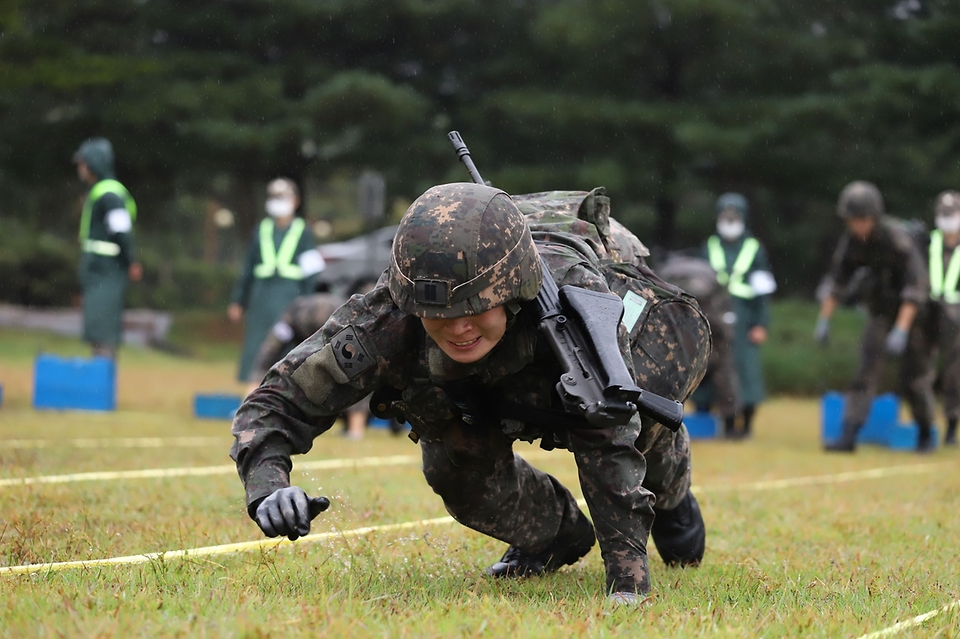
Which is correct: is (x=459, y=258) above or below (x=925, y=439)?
above

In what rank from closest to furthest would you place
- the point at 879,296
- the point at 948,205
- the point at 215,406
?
the point at 879,296 < the point at 948,205 < the point at 215,406

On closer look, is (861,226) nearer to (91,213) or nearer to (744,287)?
(744,287)

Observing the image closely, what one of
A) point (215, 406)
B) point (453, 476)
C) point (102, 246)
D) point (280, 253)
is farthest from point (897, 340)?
point (102, 246)

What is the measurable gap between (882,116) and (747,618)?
21738 millimetres

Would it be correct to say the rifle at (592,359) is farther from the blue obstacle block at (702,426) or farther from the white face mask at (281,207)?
the white face mask at (281,207)

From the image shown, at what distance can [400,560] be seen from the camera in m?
4.90

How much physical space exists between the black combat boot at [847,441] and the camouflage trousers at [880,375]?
52 millimetres

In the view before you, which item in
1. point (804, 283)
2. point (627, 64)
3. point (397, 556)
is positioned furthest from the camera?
point (804, 283)

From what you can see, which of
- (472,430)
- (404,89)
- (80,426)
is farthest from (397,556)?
(404,89)

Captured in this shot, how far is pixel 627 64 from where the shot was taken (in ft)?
84.1

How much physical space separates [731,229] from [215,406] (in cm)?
586

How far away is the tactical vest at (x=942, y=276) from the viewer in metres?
12.1

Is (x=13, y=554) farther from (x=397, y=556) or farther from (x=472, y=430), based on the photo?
(x=472, y=430)

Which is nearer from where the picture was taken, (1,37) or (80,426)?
(80,426)
